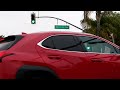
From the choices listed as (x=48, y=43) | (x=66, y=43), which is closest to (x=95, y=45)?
(x=66, y=43)

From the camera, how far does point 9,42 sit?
666 centimetres

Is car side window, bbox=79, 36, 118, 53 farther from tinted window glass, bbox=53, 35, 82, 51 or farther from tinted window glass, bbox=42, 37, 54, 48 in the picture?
tinted window glass, bbox=42, 37, 54, 48

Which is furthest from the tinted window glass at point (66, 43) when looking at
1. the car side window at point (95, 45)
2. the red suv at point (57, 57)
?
the car side window at point (95, 45)

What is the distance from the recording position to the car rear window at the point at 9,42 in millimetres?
6523

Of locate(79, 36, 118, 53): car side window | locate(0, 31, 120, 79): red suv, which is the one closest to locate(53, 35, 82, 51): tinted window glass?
locate(0, 31, 120, 79): red suv

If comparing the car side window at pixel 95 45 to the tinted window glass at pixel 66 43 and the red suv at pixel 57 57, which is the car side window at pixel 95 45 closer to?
the red suv at pixel 57 57

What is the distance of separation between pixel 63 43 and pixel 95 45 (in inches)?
28.3

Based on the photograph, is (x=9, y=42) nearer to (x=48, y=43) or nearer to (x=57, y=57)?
(x=48, y=43)

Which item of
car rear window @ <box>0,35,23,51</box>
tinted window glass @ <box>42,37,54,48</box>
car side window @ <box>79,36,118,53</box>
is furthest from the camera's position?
car side window @ <box>79,36,118,53</box>

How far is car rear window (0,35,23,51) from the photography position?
21.4ft

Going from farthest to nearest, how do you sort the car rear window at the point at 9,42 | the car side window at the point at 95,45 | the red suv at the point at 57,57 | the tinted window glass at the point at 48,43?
the car side window at the point at 95,45
the tinted window glass at the point at 48,43
the car rear window at the point at 9,42
the red suv at the point at 57,57
